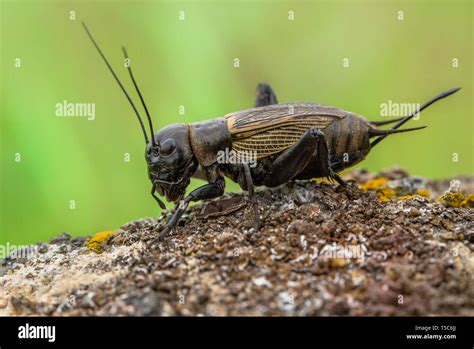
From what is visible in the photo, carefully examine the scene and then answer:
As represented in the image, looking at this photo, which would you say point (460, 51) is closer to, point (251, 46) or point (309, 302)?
point (251, 46)

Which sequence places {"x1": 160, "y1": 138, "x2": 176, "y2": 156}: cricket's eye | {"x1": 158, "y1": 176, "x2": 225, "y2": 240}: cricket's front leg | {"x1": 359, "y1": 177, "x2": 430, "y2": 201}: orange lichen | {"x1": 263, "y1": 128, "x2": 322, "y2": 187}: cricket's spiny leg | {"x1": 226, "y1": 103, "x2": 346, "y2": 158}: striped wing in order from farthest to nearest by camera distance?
{"x1": 359, "y1": 177, "x2": 430, "y2": 201}: orange lichen < {"x1": 226, "y1": 103, "x2": 346, "y2": 158}: striped wing < {"x1": 160, "y1": 138, "x2": 176, "y2": 156}: cricket's eye < {"x1": 263, "y1": 128, "x2": 322, "y2": 187}: cricket's spiny leg < {"x1": 158, "y1": 176, "x2": 225, "y2": 240}: cricket's front leg

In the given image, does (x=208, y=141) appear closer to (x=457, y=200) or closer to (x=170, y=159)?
(x=170, y=159)

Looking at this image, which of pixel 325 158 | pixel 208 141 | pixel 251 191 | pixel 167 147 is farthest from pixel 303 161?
pixel 167 147

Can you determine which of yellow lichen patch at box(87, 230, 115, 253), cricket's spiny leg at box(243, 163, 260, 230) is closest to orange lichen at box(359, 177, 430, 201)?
cricket's spiny leg at box(243, 163, 260, 230)

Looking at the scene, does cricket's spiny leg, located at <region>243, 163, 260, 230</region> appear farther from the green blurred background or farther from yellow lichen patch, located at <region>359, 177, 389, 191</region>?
the green blurred background

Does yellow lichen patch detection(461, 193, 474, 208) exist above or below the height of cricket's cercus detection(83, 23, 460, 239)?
below

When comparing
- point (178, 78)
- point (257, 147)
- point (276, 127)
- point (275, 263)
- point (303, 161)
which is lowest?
point (275, 263)

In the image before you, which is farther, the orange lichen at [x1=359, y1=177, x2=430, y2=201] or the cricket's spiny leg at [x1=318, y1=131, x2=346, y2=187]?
the orange lichen at [x1=359, y1=177, x2=430, y2=201]
